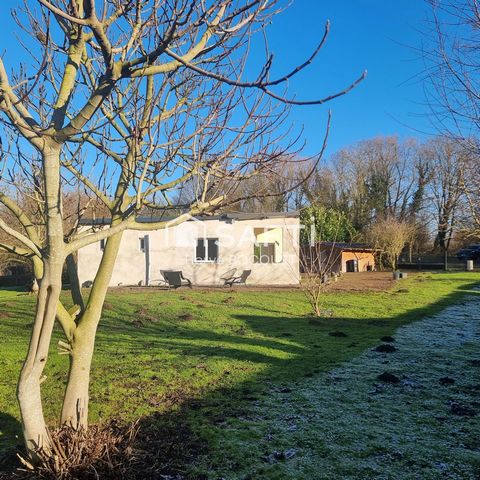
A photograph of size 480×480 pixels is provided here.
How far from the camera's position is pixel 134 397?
17.2 feet

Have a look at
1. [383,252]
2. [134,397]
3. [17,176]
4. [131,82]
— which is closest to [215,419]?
[134,397]

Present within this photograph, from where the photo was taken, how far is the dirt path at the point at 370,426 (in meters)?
3.61

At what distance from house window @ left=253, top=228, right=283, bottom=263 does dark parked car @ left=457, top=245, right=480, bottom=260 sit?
23398 millimetres

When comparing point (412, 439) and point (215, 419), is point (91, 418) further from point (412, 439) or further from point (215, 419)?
point (412, 439)

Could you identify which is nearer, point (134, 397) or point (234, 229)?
point (134, 397)

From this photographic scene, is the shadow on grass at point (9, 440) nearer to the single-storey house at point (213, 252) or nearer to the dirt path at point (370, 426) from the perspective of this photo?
the dirt path at point (370, 426)

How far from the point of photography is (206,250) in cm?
2083

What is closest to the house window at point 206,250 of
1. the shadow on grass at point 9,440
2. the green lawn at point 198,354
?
the green lawn at point 198,354

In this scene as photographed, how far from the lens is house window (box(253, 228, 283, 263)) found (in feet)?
67.9

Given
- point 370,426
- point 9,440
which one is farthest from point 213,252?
point 9,440

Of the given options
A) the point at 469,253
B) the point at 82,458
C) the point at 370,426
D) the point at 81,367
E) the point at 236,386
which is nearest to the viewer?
the point at 82,458

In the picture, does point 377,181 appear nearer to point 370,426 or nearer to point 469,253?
point 469,253

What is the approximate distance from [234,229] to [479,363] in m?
14.2

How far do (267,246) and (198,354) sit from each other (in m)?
13.7
